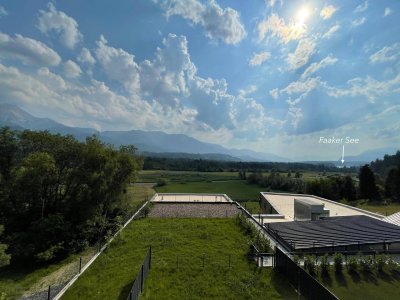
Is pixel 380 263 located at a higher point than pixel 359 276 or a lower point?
higher

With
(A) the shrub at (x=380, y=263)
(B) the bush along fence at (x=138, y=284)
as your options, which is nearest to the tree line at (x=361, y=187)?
(A) the shrub at (x=380, y=263)

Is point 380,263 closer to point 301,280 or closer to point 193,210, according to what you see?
point 301,280

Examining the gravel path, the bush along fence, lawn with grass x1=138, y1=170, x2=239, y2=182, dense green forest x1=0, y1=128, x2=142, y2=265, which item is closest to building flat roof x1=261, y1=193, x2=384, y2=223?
the gravel path

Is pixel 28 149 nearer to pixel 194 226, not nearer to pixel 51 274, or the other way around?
pixel 51 274

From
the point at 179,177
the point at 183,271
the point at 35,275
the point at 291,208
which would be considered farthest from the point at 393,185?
the point at 179,177

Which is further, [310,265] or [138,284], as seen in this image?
[310,265]

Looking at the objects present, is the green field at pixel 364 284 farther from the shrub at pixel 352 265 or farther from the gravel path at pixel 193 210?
the gravel path at pixel 193 210

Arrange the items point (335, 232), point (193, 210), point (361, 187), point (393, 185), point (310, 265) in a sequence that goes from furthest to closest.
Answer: point (361, 187) < point (393, 185) < point (193, 210) < point (335, 232) < point (310, 265)
